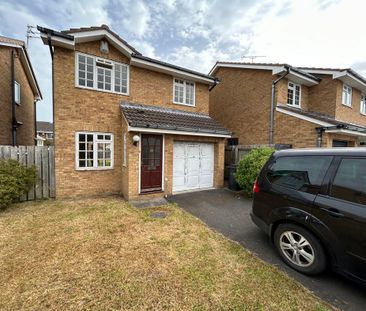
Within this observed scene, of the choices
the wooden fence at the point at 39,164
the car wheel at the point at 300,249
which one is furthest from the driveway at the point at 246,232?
the wooden fence at the point at 39,164

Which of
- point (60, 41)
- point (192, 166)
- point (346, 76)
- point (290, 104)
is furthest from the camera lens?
point (290, 104)

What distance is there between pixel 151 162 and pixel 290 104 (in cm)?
937

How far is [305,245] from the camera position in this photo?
3.10 m

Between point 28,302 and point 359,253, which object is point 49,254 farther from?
point 359,253

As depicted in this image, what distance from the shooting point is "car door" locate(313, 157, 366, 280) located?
245 cm

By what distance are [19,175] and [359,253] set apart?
857 cm

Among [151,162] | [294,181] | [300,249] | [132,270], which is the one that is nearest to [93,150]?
[151,162]

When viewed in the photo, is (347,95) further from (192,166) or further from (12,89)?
(12,89)

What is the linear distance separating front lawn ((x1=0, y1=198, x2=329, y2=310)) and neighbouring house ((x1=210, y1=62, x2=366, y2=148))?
7.54 metres

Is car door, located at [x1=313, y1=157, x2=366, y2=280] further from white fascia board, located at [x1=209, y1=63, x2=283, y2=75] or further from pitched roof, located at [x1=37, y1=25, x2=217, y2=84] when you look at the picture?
white fascia board, located at [x1=209, y1=63, x2=283, y2=75]

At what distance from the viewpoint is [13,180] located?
5938 millimetres

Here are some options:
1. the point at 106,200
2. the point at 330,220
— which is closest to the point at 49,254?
the point at 106,200

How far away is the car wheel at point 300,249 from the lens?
9.62 feet

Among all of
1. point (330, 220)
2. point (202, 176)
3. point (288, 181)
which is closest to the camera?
point (330, 220)
